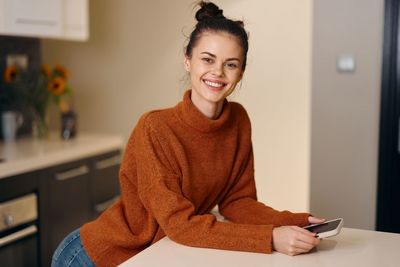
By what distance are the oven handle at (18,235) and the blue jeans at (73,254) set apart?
0.86 metres

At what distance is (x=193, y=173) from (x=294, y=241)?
332 mm

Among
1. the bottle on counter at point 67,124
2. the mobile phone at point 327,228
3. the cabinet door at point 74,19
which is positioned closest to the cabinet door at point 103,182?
the bottle on counter at point 67,124

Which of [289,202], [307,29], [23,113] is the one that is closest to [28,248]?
[23,113]

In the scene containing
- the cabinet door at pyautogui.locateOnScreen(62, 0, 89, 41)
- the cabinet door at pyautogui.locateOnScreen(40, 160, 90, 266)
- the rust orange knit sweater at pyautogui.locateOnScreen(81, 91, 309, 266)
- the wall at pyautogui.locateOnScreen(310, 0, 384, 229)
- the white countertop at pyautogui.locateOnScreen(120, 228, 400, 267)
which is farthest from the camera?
the cabinet door at pyautogui.locateOnScreen(62, 0, 89, 41)

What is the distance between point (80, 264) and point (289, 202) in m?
1.06

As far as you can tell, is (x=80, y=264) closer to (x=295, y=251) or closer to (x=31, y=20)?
(x=295, y=251)

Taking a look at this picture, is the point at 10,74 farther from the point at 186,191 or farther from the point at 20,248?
the point at 186,191

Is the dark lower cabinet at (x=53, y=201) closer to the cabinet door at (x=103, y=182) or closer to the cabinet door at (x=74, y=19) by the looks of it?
the cabinet door at (x=103, y=182)

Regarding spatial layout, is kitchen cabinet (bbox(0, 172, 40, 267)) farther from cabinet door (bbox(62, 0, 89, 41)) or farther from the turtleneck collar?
the turtleneck collar

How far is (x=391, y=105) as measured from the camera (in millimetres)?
2213

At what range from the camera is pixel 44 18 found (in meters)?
2.65

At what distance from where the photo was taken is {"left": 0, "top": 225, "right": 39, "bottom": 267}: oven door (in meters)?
2.21

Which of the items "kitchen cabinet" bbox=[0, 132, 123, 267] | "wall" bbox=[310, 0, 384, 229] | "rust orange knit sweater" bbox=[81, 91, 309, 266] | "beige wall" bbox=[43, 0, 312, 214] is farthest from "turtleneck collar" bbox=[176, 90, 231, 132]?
"kitchen cabinet" bbox=[0, 132, 123, 267]

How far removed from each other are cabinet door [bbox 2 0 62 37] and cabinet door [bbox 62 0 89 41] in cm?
7
